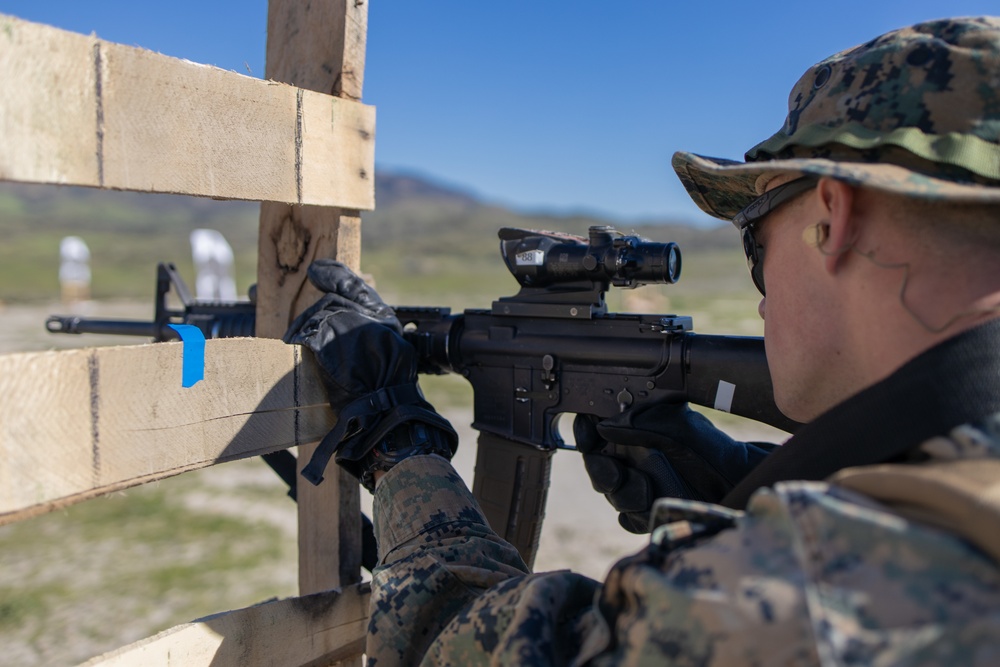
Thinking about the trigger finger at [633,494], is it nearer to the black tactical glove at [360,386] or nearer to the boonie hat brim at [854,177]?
the black tactical glove at [360,386]

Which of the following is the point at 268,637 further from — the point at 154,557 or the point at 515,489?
the point at 154,557

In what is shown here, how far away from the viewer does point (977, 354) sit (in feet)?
3.69

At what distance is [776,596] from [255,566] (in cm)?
467

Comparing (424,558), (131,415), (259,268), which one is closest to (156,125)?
(131,415)

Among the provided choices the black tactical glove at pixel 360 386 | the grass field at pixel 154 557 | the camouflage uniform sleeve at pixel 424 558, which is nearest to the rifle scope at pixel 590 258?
the black tactical glove at pixel 360 386

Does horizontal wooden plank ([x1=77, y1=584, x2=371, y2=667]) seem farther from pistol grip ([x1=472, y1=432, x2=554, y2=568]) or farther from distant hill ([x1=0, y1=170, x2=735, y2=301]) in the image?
distant hill ([x1=0, y1=170, x2=735, y2=301])

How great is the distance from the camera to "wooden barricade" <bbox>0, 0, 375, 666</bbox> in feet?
4.45

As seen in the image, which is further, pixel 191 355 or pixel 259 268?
pixel 259 268

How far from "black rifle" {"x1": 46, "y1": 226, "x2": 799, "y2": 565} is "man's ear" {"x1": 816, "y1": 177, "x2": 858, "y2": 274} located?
993 mm

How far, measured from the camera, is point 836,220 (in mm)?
1364

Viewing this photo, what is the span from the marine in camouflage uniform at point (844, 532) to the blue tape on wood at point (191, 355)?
622mm

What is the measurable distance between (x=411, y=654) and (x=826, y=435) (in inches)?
36.5

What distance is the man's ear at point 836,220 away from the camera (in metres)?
1.35

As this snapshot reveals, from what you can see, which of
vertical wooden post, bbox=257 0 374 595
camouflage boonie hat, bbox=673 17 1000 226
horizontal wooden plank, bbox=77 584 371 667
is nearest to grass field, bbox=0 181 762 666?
vertical wooden post, bbox=257 0 374 595
